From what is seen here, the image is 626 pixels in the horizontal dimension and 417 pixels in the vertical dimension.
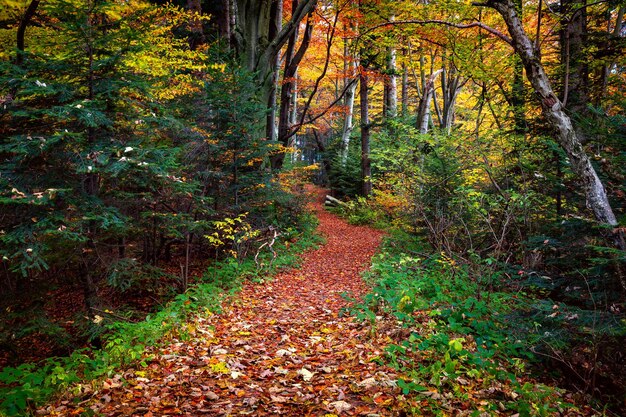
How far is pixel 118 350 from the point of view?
165 inches

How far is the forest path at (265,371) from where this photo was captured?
10.7 feet

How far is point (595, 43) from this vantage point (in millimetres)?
8195

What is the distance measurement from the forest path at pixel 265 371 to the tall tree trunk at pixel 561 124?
145 inches

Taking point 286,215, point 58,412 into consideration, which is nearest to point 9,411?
point 58,412

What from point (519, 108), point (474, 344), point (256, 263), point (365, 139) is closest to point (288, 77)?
point (365, 139)

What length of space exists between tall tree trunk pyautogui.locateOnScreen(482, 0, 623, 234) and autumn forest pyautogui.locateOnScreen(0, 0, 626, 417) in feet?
0.09

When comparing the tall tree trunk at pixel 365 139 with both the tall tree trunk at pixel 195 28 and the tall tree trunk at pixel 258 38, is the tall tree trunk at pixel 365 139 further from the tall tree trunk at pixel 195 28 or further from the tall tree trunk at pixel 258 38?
the tall tree trunk at pixel 195 28

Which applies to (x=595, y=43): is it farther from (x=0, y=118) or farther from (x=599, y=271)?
(x=0, y=118)

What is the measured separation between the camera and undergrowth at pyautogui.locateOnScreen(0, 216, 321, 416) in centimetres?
326

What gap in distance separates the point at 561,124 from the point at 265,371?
5.55m

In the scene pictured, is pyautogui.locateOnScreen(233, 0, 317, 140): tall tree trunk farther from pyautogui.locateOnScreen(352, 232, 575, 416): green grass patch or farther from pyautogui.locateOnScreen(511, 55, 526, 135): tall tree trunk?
pyautogui.locateOnScreen(352, 232, 575, 416): green grass patch

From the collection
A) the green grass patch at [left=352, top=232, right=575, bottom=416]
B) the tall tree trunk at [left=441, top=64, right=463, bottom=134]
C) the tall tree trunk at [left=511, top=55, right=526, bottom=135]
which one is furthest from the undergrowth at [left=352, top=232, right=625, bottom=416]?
the tall tree trunk at [left=441, top=64, right=463, bottom=134]

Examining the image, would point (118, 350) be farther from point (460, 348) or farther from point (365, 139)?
point (365, 139)

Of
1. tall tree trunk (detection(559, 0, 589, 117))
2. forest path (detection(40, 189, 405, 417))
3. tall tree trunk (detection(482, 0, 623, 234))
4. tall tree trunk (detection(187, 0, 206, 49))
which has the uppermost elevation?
tall tree trunk (detection(187, 0, 206, 49))
